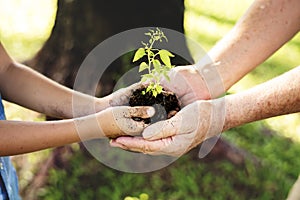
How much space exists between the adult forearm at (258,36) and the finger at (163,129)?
50cm

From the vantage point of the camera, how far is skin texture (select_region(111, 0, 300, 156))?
3092 mm

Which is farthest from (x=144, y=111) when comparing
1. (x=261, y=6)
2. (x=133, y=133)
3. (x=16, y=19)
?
(x=16, y=19)

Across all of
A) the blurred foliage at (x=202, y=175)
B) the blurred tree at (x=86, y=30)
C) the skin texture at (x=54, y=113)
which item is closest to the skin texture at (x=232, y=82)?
the skin texture at (x=54, y=113)

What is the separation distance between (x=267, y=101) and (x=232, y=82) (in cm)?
48

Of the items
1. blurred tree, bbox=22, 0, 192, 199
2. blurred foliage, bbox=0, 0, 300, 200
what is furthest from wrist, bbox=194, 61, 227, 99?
blurred foliage, bbox=0, 0, 300, 200

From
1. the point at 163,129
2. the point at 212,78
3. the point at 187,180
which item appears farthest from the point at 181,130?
the point at 187,180

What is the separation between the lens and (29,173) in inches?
191

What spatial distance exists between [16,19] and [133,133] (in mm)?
3598

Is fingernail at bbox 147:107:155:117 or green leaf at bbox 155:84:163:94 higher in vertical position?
green leaf at bbox 155:84:163:94

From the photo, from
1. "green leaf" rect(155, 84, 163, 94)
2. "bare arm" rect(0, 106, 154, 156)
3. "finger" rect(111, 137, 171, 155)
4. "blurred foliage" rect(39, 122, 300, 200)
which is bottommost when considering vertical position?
"blurred foliage" rect(39, 122, 300, 200)

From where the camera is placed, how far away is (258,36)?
3.48m

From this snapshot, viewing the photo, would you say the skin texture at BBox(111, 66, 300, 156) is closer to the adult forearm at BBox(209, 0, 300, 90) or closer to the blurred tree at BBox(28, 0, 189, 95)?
the adult forearm at BBox(209, 0, 300, 90)

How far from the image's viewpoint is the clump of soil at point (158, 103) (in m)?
3.09

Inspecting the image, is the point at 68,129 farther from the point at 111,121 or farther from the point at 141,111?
the point at 141,111
